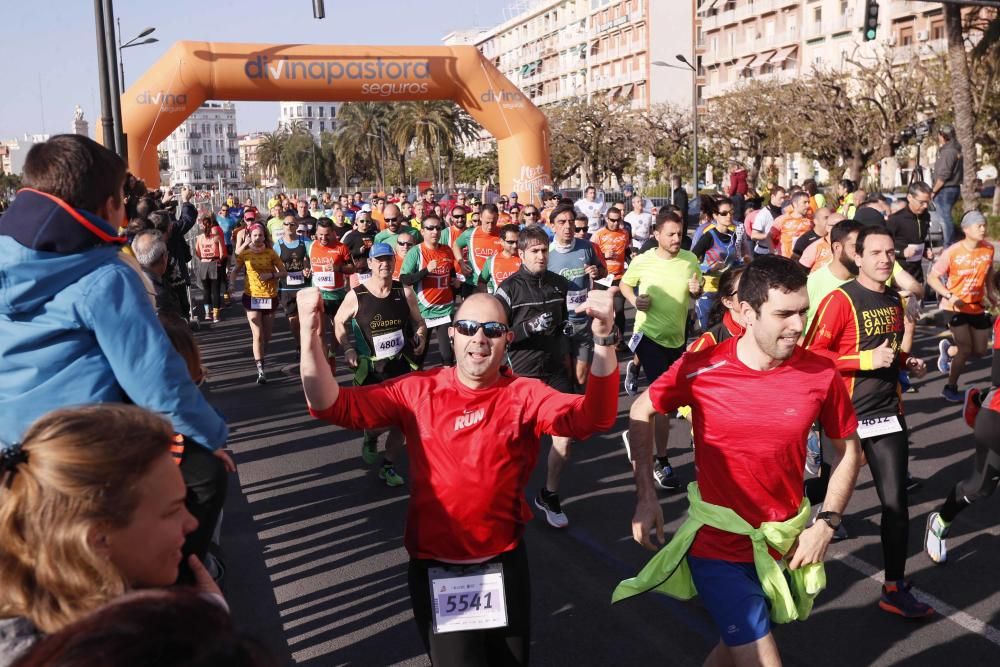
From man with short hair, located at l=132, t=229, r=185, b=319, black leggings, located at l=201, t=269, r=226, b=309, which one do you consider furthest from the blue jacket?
black leggings, located at l=201, t=269, r=226, b=309

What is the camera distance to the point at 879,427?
4.85m

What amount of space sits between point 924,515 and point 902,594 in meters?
1.75

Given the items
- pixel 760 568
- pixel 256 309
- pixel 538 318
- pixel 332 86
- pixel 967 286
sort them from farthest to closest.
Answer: pixel 332 86
pixel 256 309
pixel 967 286
pixel 538 318
pixel 760 568

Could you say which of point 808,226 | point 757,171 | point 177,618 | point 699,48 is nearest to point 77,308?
point 177,618

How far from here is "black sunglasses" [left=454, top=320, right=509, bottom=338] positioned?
3.30 metres

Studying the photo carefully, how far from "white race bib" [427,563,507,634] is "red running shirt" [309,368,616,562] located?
77mm

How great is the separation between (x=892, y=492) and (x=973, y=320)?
5.28m

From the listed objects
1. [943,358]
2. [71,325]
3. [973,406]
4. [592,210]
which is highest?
[592,210]

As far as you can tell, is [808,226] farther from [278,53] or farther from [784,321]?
[278,53]

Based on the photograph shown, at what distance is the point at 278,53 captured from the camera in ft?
72.6

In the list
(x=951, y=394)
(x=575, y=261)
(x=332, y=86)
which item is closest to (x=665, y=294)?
(x=575, y=261)

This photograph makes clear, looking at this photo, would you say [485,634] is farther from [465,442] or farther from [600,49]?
[600,49]

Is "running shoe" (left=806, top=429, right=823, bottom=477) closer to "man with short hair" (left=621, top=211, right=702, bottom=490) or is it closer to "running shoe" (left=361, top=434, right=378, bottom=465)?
"man with short hair" (left=621, top=211, right=702, bottom=490)

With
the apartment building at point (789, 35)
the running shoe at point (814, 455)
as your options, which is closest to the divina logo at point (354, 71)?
the running shoe at point (814, 455)
